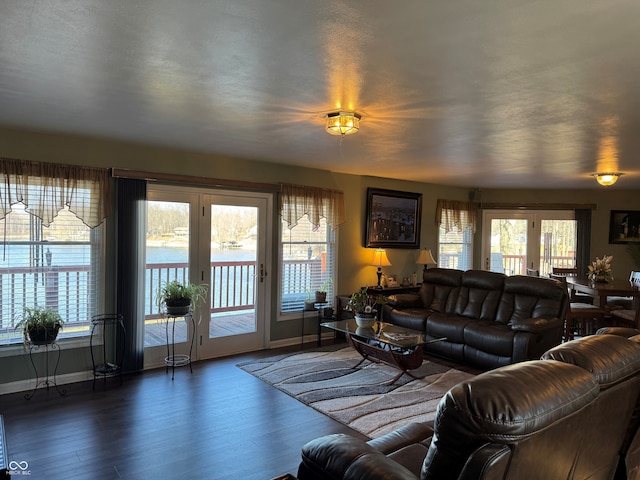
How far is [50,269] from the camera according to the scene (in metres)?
4.19

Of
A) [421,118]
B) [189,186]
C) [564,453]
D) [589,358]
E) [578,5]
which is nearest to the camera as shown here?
[564,453]

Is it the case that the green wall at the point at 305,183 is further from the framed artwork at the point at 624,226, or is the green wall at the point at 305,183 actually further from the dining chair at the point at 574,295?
the dining chair at the point at 574,295

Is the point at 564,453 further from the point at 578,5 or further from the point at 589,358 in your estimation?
the point at 578,5

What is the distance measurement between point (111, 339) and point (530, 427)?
436cm

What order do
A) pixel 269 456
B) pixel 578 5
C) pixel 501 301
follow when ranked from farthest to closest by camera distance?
1. pixel 501 301
2. pixel 269 456
3. pixel 578 5

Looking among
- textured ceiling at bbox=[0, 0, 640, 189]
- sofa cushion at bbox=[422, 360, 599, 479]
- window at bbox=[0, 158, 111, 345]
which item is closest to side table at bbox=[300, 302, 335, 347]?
textured ceiling at bbox=[0, 0, 640, 189]

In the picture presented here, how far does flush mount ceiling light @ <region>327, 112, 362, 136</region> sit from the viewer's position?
3170 millimetres

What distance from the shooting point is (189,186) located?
196 inches

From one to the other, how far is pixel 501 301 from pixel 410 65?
12.7ft

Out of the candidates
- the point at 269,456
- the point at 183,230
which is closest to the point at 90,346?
the point at 183,230

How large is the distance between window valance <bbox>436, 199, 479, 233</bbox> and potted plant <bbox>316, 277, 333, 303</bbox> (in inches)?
101

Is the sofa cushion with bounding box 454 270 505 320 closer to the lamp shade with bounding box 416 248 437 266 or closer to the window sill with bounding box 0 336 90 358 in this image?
the lamp shade with bounding box 416 248 437 266

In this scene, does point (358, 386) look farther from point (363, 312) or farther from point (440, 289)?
point (440, 289)

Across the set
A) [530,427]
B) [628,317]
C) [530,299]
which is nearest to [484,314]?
[530,299]
